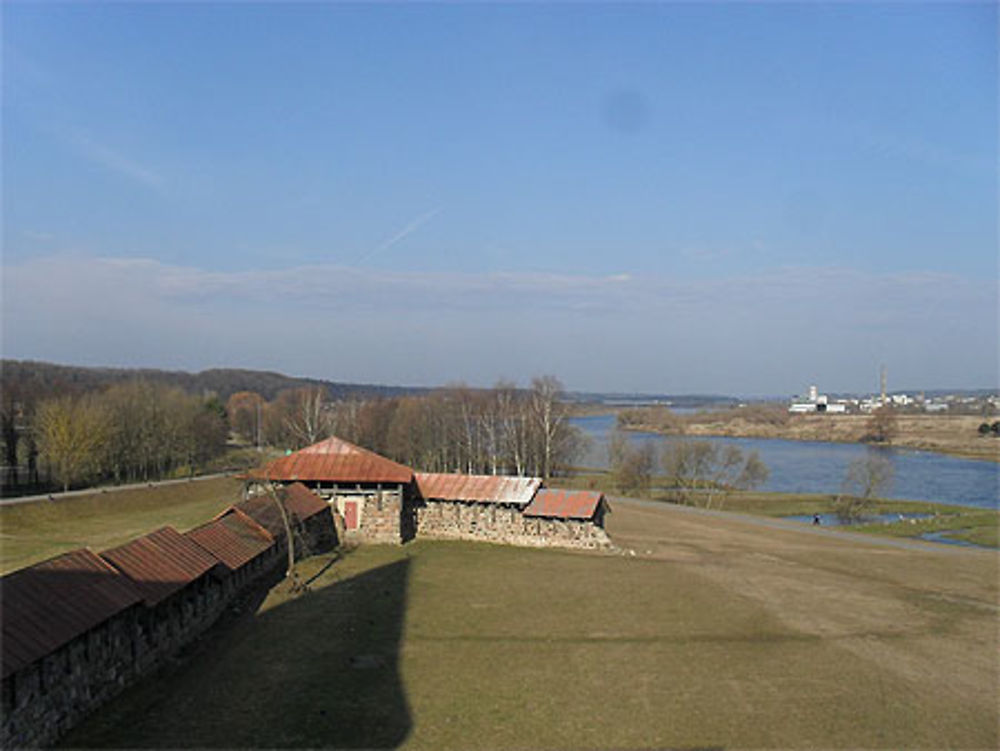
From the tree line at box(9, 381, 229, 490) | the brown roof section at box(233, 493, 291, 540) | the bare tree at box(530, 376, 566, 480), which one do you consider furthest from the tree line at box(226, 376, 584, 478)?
the brown roof section at box(233, 493, 291, 540)

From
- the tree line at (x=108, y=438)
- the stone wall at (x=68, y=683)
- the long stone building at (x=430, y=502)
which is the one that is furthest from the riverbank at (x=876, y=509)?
the stone wall at (x=68, y=683)

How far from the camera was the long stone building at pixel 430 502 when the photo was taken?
110ft

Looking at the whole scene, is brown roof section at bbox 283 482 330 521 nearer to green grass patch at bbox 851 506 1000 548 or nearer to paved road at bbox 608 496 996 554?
paved road at bbox 608 496 996 554

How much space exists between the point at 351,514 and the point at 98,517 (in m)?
19.5

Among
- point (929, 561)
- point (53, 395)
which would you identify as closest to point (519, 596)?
point (929, 561)

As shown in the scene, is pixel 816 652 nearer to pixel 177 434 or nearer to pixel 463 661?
pixel 463 661

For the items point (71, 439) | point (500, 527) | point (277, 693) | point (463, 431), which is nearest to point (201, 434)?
point (71, 439)

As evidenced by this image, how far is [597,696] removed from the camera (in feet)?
52.3

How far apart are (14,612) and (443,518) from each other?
24.1 metres

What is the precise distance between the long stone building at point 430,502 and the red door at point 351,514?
1.7 inches

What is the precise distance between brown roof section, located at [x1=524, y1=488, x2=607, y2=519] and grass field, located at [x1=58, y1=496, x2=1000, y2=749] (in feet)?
13.0

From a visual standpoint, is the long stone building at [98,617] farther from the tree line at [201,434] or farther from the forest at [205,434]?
the forest at [205,434]

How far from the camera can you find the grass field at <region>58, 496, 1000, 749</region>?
14.1 metres

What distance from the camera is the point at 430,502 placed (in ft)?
117
